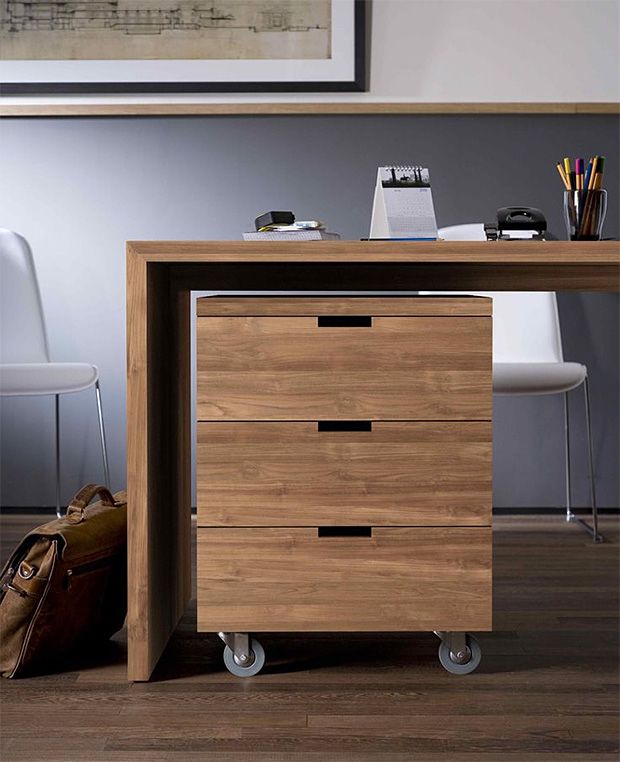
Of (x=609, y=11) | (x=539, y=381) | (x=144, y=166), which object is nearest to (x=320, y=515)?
(x=539, y=381)

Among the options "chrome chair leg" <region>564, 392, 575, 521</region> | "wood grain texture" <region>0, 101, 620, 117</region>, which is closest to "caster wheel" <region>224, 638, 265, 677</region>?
"chrome chair leg" <region>564, 392, 575, 521</region>

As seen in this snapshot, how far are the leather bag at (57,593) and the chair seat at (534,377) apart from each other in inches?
45.7

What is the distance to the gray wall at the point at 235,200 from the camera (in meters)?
2.83

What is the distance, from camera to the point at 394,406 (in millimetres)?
1396

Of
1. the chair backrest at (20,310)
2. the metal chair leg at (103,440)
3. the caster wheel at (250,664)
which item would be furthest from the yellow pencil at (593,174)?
the chair backrest at (20,310)

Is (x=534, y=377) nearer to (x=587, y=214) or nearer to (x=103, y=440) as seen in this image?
(x=587, y=214)

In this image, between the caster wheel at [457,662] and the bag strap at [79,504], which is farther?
the bag strap at [79,504]

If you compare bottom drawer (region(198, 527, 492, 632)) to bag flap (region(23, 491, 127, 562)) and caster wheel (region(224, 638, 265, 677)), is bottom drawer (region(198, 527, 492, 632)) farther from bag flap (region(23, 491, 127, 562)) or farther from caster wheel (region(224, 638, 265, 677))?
bag flap (region(23, 491, 127, 562))

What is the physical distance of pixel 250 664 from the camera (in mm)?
1437

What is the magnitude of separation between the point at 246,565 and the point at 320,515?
0.14 meters

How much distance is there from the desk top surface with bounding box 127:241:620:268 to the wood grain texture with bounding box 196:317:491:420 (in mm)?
95

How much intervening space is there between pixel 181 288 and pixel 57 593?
58 centimetres

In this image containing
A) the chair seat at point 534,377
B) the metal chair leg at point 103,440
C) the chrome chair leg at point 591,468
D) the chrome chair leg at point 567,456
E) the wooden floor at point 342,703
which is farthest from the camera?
the chrome chair leg at point 567,456

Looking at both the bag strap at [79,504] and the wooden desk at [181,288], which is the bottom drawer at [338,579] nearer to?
the wooden desk at [181,288]
